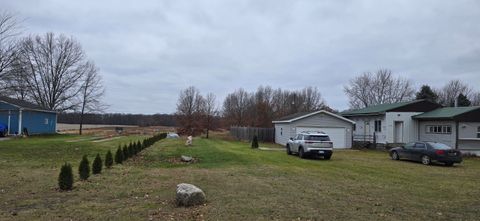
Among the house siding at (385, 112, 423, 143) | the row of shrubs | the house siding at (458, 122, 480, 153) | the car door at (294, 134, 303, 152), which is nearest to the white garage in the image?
the house siding at (385, 112, 423, 143)

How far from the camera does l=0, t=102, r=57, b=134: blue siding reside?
42266 mm

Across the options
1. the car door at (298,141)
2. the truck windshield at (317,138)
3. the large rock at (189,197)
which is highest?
the truck windshield at (317,138)

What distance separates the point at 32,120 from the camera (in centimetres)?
4519

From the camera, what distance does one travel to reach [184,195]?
380 inches

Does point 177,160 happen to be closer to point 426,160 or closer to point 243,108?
point 426,160

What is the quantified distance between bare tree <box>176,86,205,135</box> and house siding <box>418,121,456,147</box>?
3530cm

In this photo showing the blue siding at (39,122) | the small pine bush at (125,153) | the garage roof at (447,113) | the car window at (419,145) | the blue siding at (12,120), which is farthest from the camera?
the blue siding at (39,122)

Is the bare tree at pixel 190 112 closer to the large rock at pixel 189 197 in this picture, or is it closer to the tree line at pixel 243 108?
the tree line at pixel 243 108

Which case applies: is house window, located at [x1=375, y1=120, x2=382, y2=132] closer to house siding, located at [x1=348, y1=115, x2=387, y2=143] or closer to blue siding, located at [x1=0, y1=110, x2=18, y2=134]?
house siding, located at [x1=348, y1=115, x2=387, y2=143]

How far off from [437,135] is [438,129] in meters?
0.50

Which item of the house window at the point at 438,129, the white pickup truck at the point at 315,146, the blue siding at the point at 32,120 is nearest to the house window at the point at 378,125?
the house window at the point at 438,129

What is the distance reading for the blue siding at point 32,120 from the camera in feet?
139

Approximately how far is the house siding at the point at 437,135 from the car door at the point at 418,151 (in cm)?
971

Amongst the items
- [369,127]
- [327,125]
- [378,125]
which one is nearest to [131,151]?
[327,125]
